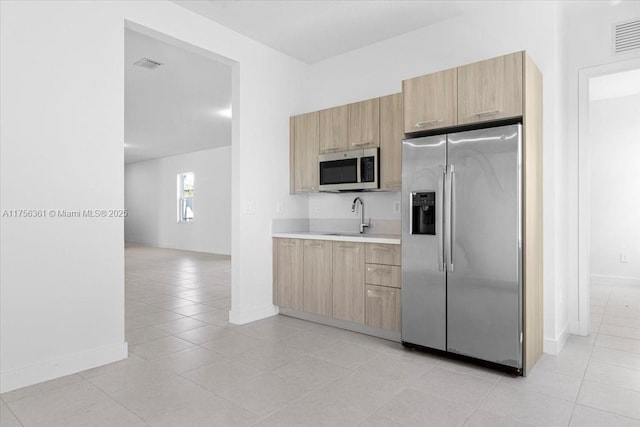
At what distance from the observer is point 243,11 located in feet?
11.4

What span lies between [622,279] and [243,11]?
20.9 feet

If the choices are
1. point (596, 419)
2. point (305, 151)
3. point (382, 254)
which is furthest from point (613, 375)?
point (305, 151)

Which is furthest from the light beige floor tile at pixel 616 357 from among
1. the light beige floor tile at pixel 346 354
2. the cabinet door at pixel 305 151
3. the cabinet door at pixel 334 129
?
the cabinet door at pixel 305 151

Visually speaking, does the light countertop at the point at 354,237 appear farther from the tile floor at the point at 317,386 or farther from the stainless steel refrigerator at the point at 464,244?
the tile floor at the point at 317,386

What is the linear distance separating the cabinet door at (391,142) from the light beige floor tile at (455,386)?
167 centimetres

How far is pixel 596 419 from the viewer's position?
2.10 m

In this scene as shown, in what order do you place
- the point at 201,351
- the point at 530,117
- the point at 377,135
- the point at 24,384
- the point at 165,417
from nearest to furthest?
the point at 165,417 < the point at 24,384 < the point at 530,117 < the point at 201,351 < the point at 377,135

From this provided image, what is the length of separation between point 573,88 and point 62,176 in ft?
14.2

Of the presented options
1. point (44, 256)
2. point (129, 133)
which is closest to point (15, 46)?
point (44, 256)

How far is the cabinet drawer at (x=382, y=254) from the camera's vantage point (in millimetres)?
3314

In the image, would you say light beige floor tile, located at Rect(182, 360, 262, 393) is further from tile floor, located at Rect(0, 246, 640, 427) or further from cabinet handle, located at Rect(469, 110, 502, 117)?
cabinet handle, located at Rect(469, 110, 502, 117)

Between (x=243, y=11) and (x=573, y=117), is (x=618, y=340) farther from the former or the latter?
(x=243, y=11)

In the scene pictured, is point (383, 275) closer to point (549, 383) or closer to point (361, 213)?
point (361, 213)

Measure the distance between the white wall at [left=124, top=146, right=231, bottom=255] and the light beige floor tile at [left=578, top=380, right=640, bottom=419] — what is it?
882cm
